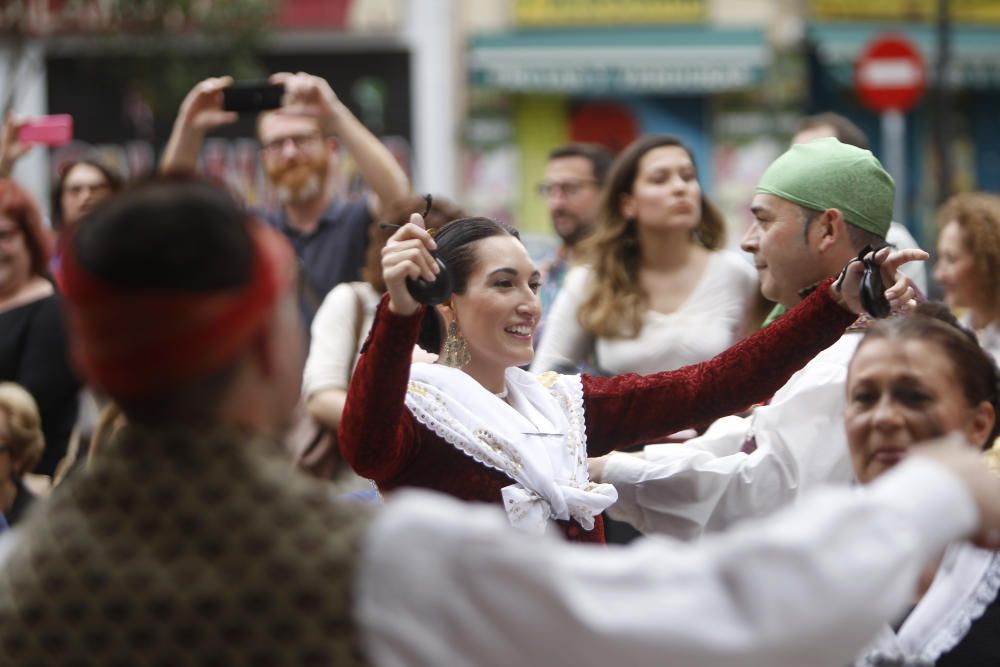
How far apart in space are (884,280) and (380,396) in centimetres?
114

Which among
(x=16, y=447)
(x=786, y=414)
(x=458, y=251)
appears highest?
(x=458, y=251)

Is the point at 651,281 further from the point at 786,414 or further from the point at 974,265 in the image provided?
the point at 786,414

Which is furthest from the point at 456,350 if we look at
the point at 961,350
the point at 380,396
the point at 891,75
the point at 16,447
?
the point at 891,75

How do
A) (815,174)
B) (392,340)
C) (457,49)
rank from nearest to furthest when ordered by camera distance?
(392,340) < (815,174) < (457,49)

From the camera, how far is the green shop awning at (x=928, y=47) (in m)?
18.0

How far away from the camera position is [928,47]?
60.5 ft

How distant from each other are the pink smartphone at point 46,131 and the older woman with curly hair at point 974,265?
3.36 m

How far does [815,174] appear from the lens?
4059 millimetres

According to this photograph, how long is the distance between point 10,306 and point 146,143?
1288 centimetres

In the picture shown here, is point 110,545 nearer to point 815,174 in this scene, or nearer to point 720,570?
point 720,570

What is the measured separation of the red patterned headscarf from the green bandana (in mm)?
2314

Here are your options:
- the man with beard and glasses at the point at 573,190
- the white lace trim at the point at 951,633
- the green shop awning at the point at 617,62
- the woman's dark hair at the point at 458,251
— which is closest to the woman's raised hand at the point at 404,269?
the woman's dark hair at the point at 458,251

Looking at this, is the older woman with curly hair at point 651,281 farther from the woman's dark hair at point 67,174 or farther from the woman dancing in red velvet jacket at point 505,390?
the woman's dark hair at point 67,174

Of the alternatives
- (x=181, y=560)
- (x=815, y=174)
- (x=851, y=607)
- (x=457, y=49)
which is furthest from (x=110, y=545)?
(x=457, y=49)
